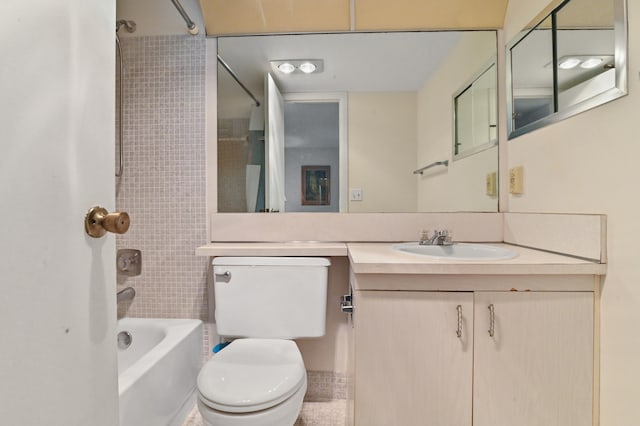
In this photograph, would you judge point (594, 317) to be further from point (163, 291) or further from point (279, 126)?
point (163, 291)

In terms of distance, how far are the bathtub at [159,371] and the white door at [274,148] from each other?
747 millimetres

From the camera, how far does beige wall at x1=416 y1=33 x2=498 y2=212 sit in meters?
1.57

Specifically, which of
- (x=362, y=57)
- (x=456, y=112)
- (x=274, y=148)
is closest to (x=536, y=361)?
(x=456, y=112)

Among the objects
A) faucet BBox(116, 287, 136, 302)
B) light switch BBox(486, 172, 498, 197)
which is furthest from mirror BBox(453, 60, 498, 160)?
faucet BBox(116, 287, 136, 302)

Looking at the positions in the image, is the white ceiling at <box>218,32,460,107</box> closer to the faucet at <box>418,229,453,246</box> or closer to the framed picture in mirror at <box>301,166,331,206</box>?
the framed picture in mirror at <box>301,166,331,206</box>

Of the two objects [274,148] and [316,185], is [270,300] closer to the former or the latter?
[316,185]

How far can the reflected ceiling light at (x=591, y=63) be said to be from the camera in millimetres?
996

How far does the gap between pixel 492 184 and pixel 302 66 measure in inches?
44.9

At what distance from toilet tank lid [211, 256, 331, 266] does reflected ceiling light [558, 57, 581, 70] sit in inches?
46.5

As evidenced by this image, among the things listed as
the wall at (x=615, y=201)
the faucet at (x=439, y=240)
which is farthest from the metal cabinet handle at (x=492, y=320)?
the faucet at (x=439, y=240)

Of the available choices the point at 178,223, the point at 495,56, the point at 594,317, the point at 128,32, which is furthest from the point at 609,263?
the point at 128,32

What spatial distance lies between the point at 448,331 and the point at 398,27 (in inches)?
56.2

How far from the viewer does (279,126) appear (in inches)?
62.9

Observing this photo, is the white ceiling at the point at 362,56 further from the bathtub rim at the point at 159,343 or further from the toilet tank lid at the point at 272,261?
the bathtub rim at the point at 159,343
